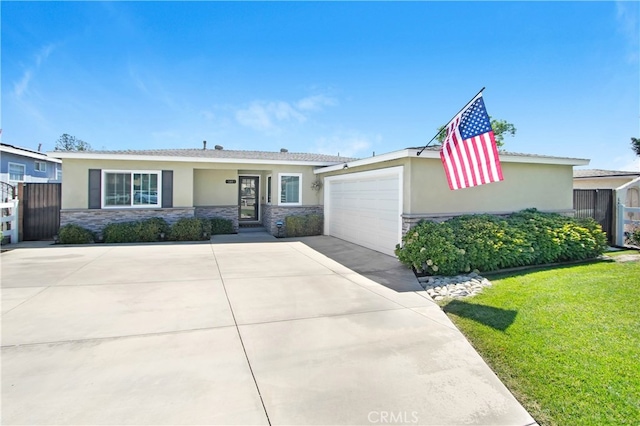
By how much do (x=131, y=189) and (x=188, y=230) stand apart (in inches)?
105

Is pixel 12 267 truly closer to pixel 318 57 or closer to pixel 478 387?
pixel 478 387

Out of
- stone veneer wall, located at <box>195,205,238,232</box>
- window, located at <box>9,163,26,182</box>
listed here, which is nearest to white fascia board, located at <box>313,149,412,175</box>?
stone veneer wall, located at <box>195,205,238,232</box>

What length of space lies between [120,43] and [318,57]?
273 inches

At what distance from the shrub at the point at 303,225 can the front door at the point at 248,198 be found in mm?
3611

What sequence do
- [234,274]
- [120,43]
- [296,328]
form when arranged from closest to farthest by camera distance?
[296,328]
[234,274]
[120,43]

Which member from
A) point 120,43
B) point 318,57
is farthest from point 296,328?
point 120,43

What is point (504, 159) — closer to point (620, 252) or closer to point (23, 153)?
point (620, 252)

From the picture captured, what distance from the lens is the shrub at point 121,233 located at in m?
11.4

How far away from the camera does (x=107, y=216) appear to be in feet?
39.2

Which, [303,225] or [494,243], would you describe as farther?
[303,225]

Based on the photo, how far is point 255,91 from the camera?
585 inches

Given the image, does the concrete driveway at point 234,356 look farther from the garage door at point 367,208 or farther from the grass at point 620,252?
the grass at point 620,252
